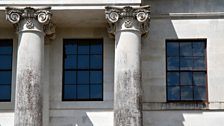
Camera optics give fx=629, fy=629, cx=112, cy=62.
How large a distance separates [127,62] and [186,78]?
3.38 m

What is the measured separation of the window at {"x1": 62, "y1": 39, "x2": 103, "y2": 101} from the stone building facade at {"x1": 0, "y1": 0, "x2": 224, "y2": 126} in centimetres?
4

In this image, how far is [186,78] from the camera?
25.2 metres

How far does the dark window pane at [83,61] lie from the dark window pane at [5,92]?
3009mm

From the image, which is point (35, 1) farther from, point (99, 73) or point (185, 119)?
point (185, 119)

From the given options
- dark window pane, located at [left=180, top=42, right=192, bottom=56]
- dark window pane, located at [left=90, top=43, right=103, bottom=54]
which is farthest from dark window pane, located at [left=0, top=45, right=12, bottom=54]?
dark window pane, located at [left=180, top=42, right=192, bottom=56]

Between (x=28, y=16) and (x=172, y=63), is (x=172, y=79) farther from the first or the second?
(x=28, y=16)

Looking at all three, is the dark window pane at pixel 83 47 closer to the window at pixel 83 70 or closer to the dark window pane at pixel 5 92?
the window at pixel 83 70

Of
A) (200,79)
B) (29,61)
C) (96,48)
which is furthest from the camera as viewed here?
(96,48)

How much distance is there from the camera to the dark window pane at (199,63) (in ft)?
82.6

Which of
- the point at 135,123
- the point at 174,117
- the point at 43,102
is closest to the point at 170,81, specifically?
the point at 174,117

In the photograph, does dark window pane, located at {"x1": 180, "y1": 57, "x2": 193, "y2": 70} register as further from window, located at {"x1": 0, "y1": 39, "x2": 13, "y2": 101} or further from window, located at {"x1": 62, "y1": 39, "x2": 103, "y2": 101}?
window, located at {"x1": 0, "y1": 39, "x2": 13, "y2": 101}

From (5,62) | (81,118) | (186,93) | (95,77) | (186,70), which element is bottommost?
(81,118)

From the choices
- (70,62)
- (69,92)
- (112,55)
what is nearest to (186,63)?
(112,55)

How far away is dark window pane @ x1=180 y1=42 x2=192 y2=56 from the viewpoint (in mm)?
25391
